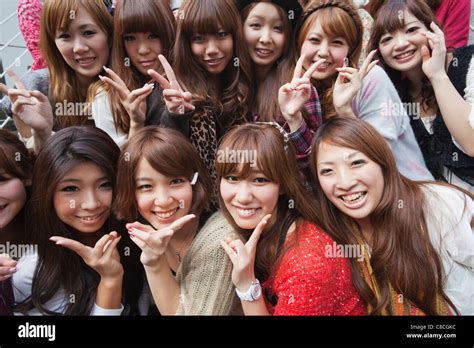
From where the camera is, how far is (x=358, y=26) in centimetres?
215

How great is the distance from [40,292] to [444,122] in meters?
1.92

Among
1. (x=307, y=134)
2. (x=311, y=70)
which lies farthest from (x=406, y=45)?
(x=307, y=134)

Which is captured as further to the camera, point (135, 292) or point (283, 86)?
point (135, 292)

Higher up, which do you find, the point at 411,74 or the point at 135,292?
the point at 411,74

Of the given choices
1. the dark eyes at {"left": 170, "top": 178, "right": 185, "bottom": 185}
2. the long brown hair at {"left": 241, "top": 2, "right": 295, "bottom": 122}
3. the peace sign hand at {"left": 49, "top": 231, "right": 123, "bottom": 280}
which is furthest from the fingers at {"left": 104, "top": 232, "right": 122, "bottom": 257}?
→ the long brown hair at {"left": 241, "top": 2, "right": 295, "bottom": 122}

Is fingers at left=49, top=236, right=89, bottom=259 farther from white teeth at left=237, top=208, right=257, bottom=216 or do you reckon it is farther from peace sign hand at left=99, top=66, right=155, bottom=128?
white teeth at left=237, top=208, right=257, bottom=216

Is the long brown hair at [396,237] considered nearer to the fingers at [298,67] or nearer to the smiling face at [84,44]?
the fingers at [298,67]

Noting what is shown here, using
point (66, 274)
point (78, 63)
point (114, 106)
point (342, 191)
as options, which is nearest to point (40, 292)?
point (66, 274)

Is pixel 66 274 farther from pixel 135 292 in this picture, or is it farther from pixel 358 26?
pixel 358 26

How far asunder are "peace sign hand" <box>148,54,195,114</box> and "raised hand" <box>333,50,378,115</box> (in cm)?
61

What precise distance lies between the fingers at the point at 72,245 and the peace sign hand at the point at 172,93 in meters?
0.67

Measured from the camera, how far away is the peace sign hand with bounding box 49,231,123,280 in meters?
2.13

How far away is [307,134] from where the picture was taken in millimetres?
2139

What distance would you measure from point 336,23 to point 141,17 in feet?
2.67
